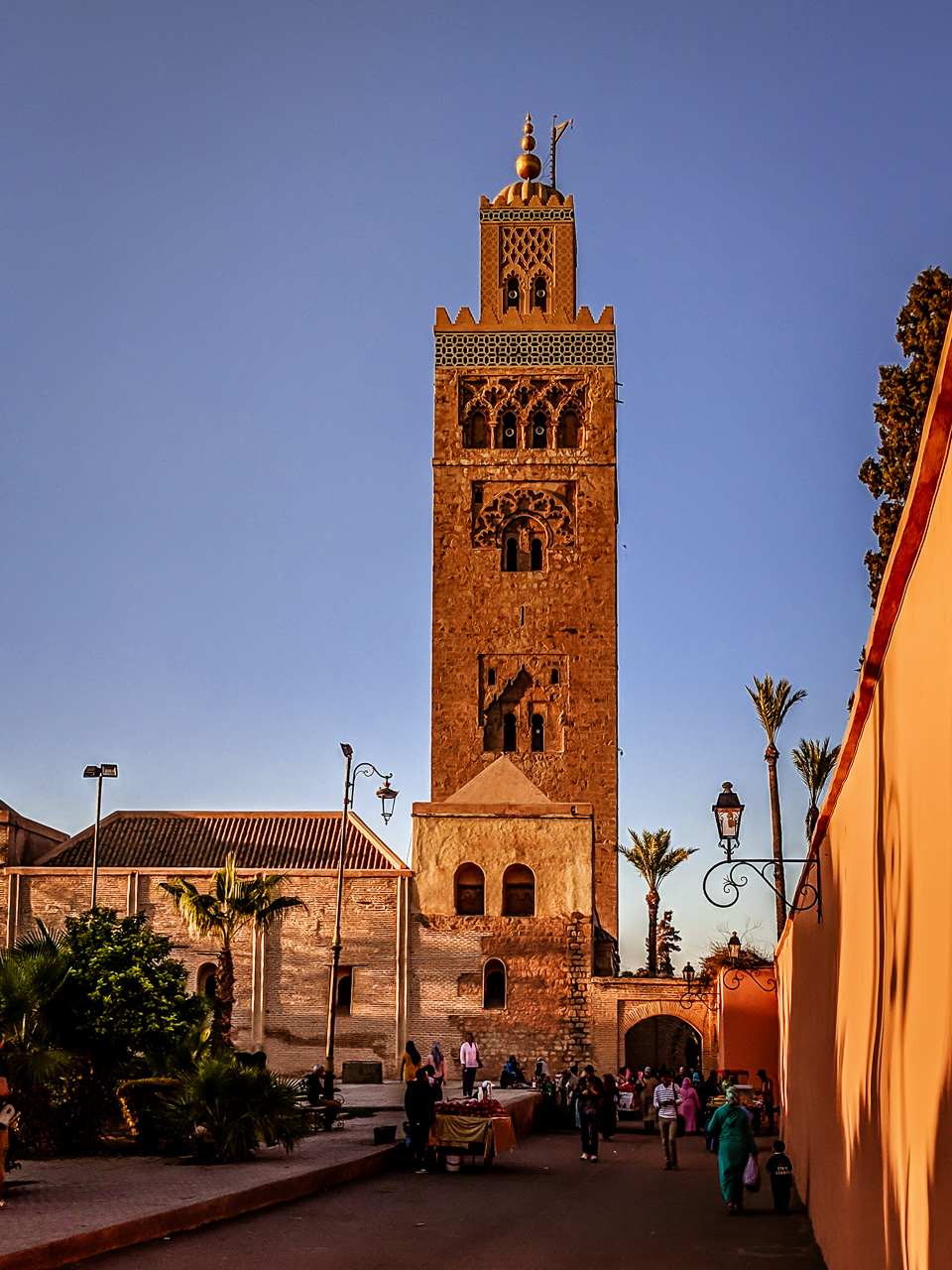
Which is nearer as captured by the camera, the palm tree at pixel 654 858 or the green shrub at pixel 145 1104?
the green shrub at pixel 145 1104

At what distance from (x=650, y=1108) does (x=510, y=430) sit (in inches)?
939

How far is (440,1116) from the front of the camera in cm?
1664

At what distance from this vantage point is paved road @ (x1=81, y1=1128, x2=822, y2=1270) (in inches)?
384

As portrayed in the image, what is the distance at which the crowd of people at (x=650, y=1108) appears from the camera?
13133 millimetres

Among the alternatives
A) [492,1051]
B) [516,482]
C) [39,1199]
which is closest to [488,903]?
[492,1051]

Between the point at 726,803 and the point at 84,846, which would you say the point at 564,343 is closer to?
the point at 84,846

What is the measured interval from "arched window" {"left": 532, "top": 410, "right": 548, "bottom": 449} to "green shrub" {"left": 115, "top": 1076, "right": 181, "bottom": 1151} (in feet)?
108

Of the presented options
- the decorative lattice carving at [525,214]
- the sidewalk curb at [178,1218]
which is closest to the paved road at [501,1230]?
the sidewalk curb at [178,1218]

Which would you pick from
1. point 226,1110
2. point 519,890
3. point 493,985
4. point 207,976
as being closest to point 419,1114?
point 226,1110

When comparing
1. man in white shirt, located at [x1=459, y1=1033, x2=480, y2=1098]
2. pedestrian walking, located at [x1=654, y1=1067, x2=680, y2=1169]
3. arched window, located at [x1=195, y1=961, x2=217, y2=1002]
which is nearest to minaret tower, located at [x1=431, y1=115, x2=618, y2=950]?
arched window, located at [x1=195, y1=961, x2=217, y2=1002]

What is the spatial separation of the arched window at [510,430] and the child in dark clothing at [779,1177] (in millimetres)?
34491

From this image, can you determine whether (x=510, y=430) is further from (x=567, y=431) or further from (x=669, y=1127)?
(x=669, y=1127)

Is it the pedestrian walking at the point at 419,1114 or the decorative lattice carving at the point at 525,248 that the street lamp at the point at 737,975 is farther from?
the decorative lattice carving at the point at 525,248

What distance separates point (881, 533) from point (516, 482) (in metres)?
29.0
